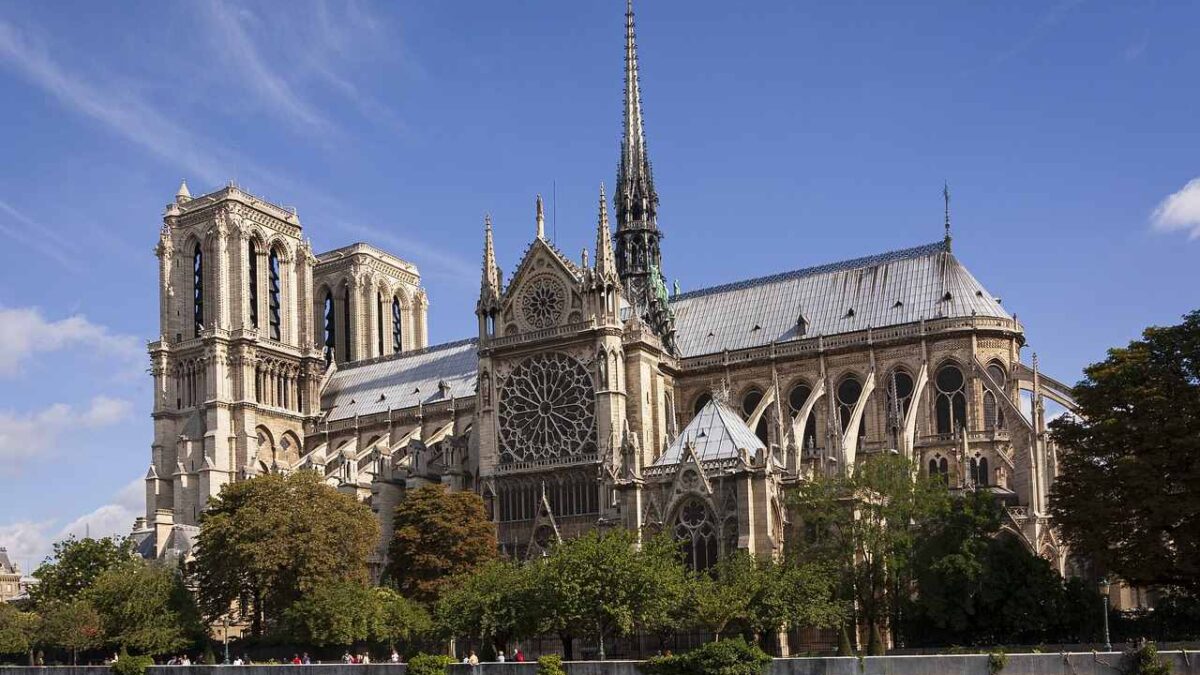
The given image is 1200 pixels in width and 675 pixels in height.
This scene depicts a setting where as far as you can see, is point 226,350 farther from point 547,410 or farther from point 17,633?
point 17,633

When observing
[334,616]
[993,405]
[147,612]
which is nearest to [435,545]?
[334,616]

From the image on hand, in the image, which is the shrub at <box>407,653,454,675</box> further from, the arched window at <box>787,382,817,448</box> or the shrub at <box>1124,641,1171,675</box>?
the arched window at <box>787,382,817,448</box>

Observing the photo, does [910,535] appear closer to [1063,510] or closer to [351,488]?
[1063,510]

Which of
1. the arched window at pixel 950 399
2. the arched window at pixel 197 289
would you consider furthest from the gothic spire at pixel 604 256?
the arched window at pixel 197 289

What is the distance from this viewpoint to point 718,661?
41.2 m

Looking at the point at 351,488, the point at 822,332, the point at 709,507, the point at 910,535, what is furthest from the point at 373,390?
the point at 910,535

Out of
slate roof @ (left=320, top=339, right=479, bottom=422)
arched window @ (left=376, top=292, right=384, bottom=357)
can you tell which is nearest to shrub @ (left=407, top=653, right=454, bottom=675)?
slate roof @ (left=320, top=339, right=479, bottom=422)

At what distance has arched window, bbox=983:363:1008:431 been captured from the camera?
6806cm

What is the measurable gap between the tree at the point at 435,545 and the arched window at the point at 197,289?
33499 mm

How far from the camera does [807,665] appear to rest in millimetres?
40906

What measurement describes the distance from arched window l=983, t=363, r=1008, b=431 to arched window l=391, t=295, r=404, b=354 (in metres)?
52.8

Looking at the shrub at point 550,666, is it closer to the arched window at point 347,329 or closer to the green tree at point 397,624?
the green tree at point 397,624

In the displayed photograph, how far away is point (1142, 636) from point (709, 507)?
55.9ft

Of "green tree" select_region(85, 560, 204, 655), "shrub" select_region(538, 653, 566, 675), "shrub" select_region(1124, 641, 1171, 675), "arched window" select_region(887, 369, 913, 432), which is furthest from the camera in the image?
"arched window" select_region(887, 369, 913, 432)
